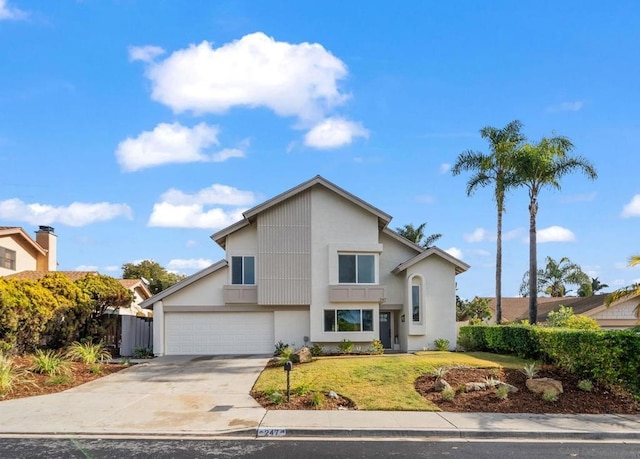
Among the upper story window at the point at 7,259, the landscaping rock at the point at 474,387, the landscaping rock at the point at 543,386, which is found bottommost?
the landscaping rock at the point at 474,387

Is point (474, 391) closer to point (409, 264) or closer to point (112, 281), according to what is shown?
point (409, 264)

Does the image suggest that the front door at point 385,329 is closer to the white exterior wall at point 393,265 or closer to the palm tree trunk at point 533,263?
the white exterior wall at point 393,265

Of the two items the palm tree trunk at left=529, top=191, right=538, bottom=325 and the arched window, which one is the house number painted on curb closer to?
the arched window

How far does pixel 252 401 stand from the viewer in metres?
13.9

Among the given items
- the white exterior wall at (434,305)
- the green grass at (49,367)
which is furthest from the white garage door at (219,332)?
the green grass at (49,367)

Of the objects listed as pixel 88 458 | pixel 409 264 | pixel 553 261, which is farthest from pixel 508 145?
pixel 553 261

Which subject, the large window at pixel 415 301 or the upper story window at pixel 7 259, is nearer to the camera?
the large window at pixel 415 301

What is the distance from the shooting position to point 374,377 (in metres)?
16.1

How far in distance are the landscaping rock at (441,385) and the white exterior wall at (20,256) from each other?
28.1 metres

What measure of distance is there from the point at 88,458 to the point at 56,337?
45.8 ft

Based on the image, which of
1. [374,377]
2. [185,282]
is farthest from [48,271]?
[374,377]

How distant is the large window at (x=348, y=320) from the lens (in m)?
25.0

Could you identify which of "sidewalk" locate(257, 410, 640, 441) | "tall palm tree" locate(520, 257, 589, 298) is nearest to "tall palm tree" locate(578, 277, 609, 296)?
"tall palm tree" locate(520, 257, 589, 298)

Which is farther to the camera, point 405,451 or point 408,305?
point 408,305
